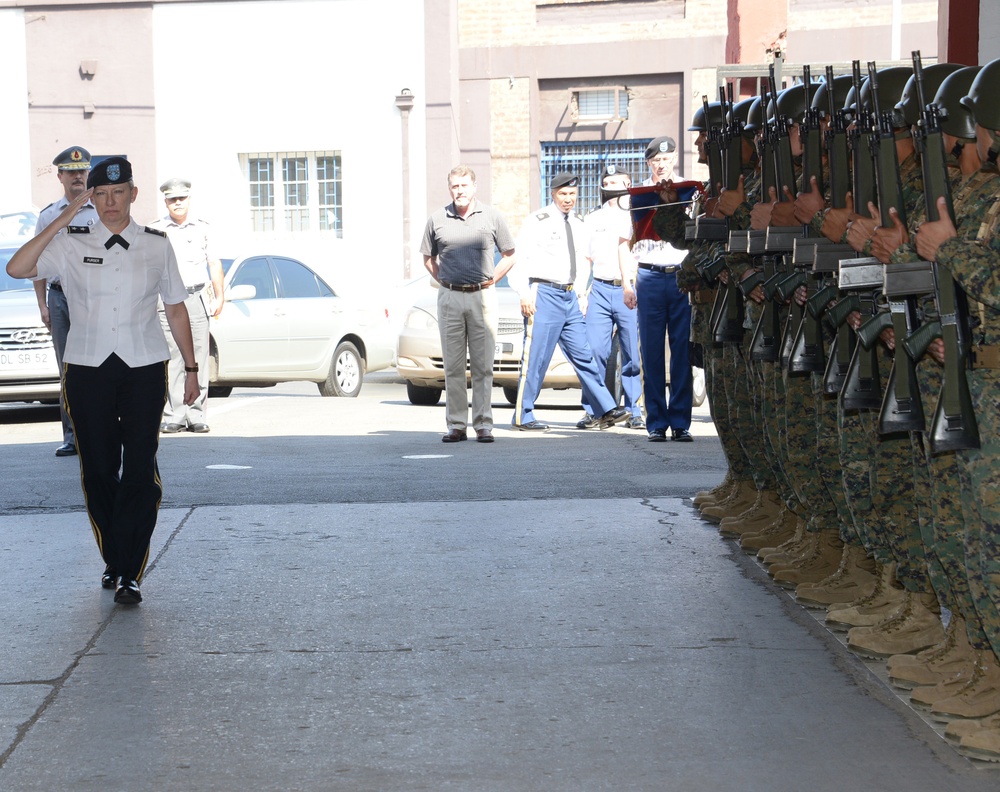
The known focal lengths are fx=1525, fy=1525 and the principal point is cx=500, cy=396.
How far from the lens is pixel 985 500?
4211 mm

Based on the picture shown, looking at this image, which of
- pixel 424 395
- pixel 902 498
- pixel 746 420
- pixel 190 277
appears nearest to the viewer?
pixel 902 498

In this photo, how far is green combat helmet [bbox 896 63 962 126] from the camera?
5.00 metres

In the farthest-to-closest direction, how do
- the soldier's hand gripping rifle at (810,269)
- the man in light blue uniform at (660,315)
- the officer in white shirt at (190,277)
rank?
1. the officer in white shirt at (190,277)
2. the man in light blue uniform at (660,315)
3. the soldier's hand gripping rifle at (810,269)

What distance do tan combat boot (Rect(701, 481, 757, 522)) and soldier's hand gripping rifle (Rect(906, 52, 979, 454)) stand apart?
3.51 m

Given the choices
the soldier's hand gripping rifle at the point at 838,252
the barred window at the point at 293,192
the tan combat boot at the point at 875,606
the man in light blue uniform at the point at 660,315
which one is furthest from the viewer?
the barred window at the point at 293,192

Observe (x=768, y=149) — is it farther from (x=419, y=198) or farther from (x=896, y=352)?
(x=419, y=198)

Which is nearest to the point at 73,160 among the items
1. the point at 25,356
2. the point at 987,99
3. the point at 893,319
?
the point at 25,356

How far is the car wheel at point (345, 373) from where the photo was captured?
56.0ft

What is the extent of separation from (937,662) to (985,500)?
808mm

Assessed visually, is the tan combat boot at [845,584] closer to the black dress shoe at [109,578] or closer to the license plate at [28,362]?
the black dress shoe at [109,578]

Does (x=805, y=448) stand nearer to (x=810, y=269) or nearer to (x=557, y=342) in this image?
(x=810, y=269)

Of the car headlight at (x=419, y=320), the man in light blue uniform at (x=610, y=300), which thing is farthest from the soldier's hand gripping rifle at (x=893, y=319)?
the car headlight at (x=419, y=320)

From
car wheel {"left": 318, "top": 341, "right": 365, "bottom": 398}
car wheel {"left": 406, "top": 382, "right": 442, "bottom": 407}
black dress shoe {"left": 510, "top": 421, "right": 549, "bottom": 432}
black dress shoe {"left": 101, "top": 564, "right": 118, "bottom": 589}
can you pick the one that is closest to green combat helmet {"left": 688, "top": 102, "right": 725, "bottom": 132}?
black dress shoe {"left": 101, "top": 564, "right": 118, "bottom": 589}

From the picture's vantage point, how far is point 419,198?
2638cm
